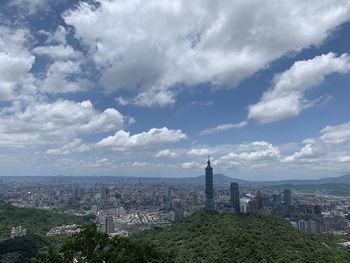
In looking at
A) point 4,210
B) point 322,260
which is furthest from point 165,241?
point 4,210

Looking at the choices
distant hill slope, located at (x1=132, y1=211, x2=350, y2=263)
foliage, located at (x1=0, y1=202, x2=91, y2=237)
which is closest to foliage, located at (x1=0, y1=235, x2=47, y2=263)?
foliage, located at (x1=0, y1=202, x2=91, y2=237)

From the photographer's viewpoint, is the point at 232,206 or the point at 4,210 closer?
the point at 4,210

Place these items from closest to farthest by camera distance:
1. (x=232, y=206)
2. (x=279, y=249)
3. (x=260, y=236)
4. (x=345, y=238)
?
1. (x=279, y=249)
2. (x=260, y=236)
3. (x=345, y=238)
4. (x=232, y=206)

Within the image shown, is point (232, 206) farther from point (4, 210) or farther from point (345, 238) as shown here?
point (4, 210)

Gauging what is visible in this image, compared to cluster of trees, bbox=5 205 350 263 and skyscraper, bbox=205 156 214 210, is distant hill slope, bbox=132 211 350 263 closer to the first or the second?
cluster of trees, bbox=5 205 350 263

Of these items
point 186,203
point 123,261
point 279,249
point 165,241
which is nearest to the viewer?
point 123,261

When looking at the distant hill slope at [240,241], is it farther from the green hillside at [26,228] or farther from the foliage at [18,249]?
the foliage at [18,249]

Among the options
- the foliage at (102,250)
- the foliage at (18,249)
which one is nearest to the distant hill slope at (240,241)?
the foliage at (18,249)
